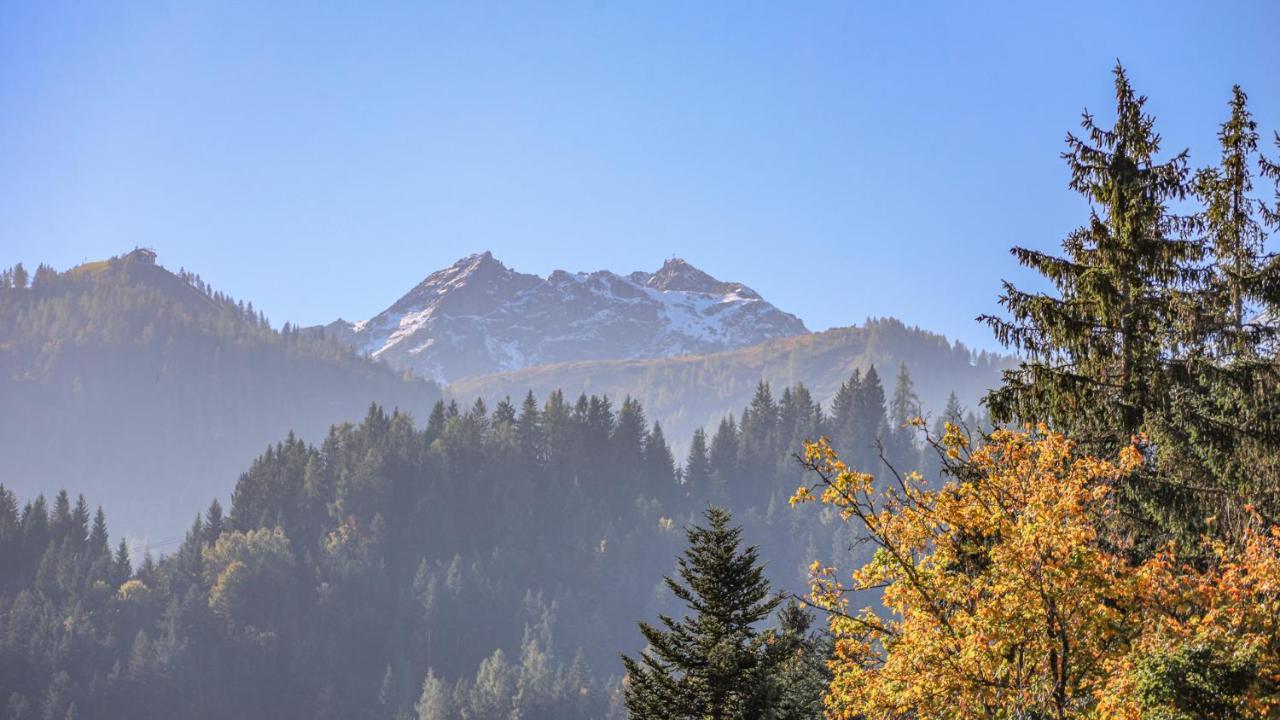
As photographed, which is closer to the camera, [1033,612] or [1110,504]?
[1033,612]

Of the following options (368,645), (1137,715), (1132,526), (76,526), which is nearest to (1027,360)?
(1132,526)

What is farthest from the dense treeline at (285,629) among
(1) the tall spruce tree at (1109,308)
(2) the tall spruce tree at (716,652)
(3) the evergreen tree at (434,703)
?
(1) the tall spruce tree at (1109,308)

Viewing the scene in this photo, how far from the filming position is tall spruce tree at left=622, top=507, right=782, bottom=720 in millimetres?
27328

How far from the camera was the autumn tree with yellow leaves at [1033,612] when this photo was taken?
15.1 m

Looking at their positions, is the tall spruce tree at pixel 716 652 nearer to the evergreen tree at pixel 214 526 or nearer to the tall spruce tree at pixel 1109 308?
the tall spruce tree at pixel 1109 308

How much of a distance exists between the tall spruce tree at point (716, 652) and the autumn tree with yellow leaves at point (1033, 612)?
31.3 feet

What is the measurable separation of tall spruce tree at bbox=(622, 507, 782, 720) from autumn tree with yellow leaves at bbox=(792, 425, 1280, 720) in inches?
375

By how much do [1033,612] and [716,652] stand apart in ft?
42.4

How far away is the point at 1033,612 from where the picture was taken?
1552 centimetres

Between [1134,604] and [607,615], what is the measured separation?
603 ft

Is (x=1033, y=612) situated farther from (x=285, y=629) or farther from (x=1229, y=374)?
(x=285, y=629)

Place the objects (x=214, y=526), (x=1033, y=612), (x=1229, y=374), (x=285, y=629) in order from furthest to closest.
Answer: (x=214, y=526) → (x=285, y=629) → (x=1229, y=374) → (x=1033, y=612)

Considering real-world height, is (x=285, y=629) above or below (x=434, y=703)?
above

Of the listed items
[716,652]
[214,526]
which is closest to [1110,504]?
[716,652]
